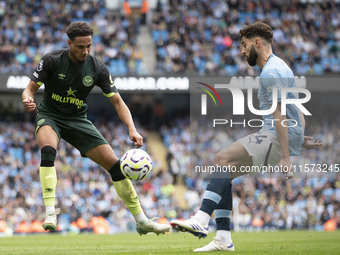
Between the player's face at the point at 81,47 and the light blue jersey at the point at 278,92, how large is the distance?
2.15 meters

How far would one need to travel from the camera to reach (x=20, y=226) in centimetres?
2098

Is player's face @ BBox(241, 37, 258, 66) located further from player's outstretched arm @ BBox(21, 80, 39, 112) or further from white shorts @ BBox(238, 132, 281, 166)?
player's outstretched arm @ BBox(21, 80, 39, 112)

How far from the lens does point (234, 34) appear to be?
28.5 m

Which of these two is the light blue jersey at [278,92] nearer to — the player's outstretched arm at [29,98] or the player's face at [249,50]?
the player's face at [249,50]

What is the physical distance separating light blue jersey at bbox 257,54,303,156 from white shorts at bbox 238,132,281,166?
0.12 metres

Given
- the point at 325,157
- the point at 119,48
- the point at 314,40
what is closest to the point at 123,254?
the point at 325,157

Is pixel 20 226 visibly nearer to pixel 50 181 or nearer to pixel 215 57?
pixel 215 57

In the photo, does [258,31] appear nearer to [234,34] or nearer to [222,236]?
[222,236]

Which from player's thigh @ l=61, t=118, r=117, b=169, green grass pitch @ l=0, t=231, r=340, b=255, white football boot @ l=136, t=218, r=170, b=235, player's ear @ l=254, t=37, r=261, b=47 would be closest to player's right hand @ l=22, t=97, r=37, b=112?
player's thigh @ l=61, t=118, r=117, b=169

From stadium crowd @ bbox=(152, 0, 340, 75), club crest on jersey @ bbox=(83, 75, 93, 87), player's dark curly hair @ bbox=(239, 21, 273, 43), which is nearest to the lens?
player's dark curly hair @ bbox=(239, 21, 273, 43)

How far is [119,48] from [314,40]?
27.8 feet

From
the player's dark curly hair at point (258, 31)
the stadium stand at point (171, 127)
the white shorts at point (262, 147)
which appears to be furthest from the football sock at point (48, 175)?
the stadium stand at point (171, 127)

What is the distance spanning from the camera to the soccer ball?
25.8 feet

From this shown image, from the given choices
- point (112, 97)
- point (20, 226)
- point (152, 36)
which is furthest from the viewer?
point (152, 36)
